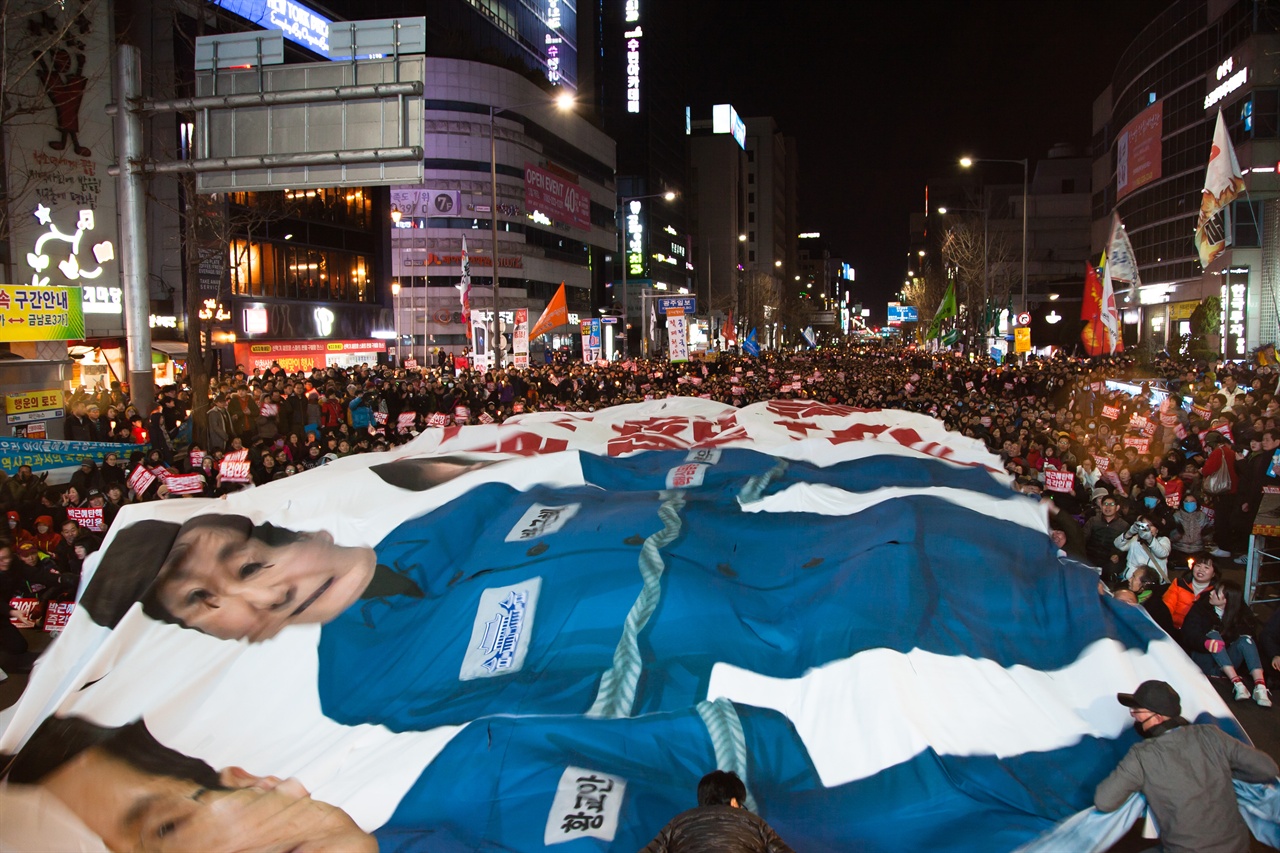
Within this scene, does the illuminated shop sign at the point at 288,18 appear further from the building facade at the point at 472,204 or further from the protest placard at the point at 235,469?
the protest placard at the point at 235,469

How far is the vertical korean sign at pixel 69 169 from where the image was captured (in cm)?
2353

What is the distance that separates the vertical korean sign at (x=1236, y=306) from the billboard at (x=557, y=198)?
43.9 meters

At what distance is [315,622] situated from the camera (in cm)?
674

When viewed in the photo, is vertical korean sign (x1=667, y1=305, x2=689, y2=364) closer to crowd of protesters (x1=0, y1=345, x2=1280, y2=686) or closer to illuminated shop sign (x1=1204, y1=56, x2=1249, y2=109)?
crowd of protesters (x1=0, y1=345, x2=1280, y2=686)

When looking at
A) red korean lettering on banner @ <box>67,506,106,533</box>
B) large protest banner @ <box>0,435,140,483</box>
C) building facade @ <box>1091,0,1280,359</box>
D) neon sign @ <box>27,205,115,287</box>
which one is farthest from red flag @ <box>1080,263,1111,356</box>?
neon sign @ <box>27,205,115,287</box>

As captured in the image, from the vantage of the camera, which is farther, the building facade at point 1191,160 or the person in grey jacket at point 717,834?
the building facade at point 1191,160

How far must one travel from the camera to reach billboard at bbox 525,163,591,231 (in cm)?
6812

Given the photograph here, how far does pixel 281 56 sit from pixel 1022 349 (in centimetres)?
2913

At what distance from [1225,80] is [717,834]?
175ft

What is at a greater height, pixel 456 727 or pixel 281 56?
pixel 281 56

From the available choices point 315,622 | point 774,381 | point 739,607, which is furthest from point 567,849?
point 774,381

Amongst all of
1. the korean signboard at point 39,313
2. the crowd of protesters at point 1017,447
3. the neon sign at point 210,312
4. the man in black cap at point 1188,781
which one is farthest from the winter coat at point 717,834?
the neon sign at point 210,312

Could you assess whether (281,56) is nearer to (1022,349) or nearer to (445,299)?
(1022,349)

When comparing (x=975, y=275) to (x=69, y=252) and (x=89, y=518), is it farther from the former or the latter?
(x=89, y=518)
